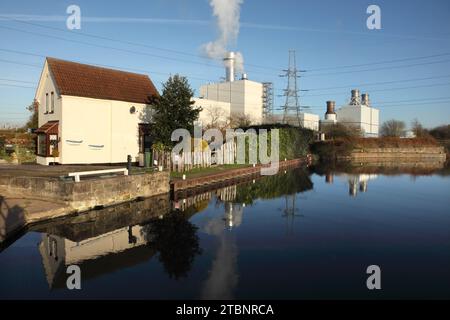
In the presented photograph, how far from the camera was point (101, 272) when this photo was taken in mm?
8234

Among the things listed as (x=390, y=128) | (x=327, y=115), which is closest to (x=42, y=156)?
(x=327, y=115)

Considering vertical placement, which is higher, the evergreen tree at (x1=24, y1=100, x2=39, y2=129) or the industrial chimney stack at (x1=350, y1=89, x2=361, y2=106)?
the industrial chimney stack at (x1=350, y1=89, x2=361, y2=106)

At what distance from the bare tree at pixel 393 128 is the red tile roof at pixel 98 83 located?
73.0m

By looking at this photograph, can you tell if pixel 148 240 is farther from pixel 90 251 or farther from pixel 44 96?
pixel 44 96

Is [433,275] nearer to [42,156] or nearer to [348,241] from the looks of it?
[348,241]

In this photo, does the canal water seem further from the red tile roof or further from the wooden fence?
the red tile roof

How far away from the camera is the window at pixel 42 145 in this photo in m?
22.0

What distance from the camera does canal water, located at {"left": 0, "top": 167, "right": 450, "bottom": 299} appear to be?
727 cm

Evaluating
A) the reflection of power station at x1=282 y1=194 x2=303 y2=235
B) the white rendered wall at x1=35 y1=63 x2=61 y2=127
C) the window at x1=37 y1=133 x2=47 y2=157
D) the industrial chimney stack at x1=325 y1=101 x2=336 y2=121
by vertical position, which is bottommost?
the reflection of power station at x1=282 y1=194 x2=303 y2=235

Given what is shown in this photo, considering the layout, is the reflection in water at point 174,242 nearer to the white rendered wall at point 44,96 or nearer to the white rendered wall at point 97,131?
the white rendered wall at point 97,131

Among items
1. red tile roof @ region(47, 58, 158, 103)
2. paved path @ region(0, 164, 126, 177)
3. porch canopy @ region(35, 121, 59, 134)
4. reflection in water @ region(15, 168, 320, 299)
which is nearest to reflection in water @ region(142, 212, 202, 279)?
reflection in water @ region(15, 168, 320, 299)

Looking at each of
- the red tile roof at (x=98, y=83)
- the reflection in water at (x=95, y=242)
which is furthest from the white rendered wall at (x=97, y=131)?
the reflection in water at (x=95, y=242)

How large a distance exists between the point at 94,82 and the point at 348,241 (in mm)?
19348

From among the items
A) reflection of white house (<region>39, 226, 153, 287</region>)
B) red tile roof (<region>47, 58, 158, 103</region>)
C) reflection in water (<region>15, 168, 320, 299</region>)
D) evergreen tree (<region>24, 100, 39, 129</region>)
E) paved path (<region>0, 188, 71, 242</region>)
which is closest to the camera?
reflection in water (<region>15, 168, 320, 299</region>)
